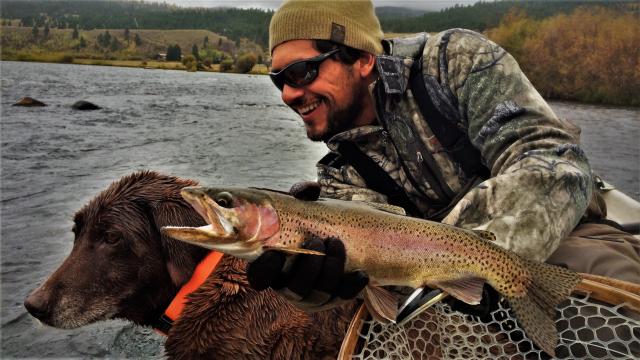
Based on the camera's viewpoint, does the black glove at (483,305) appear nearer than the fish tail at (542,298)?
No

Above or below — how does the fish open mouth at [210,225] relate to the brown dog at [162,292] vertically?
above

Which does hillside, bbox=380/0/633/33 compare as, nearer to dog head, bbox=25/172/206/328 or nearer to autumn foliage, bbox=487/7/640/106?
autumn foliage, bbox=487/7/640/106

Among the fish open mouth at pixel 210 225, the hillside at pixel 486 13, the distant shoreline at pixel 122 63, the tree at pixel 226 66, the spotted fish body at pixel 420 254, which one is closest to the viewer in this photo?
the fish open mouth at pixel 210 225

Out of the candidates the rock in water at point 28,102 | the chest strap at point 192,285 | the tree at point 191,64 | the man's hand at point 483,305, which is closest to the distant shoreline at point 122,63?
the tree at point 191,64

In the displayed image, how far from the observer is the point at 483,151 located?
3055 millimetres

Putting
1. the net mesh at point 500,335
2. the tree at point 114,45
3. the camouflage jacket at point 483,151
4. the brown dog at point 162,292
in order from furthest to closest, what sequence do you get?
1. the tree at point 114,45
2. the brown dog at point 162,292
3. the camouflage jacket at point 483,151
4. the net mesh at point 500,335

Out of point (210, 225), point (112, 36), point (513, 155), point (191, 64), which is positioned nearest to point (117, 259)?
point (210, 225)

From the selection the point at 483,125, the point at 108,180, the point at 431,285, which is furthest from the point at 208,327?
the point at 108,180

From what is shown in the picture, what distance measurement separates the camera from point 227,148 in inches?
583

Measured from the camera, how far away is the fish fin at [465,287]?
84.0 inches

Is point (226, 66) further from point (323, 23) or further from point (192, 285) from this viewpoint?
point (192, 285)

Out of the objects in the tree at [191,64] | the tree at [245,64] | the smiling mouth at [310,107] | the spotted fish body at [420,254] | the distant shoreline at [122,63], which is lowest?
the distant shoreline at [122,63]

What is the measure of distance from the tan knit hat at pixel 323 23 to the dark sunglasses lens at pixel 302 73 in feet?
0.71

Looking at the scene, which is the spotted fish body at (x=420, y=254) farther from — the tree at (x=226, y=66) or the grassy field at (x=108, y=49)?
the tree at (x=226, y=66)
